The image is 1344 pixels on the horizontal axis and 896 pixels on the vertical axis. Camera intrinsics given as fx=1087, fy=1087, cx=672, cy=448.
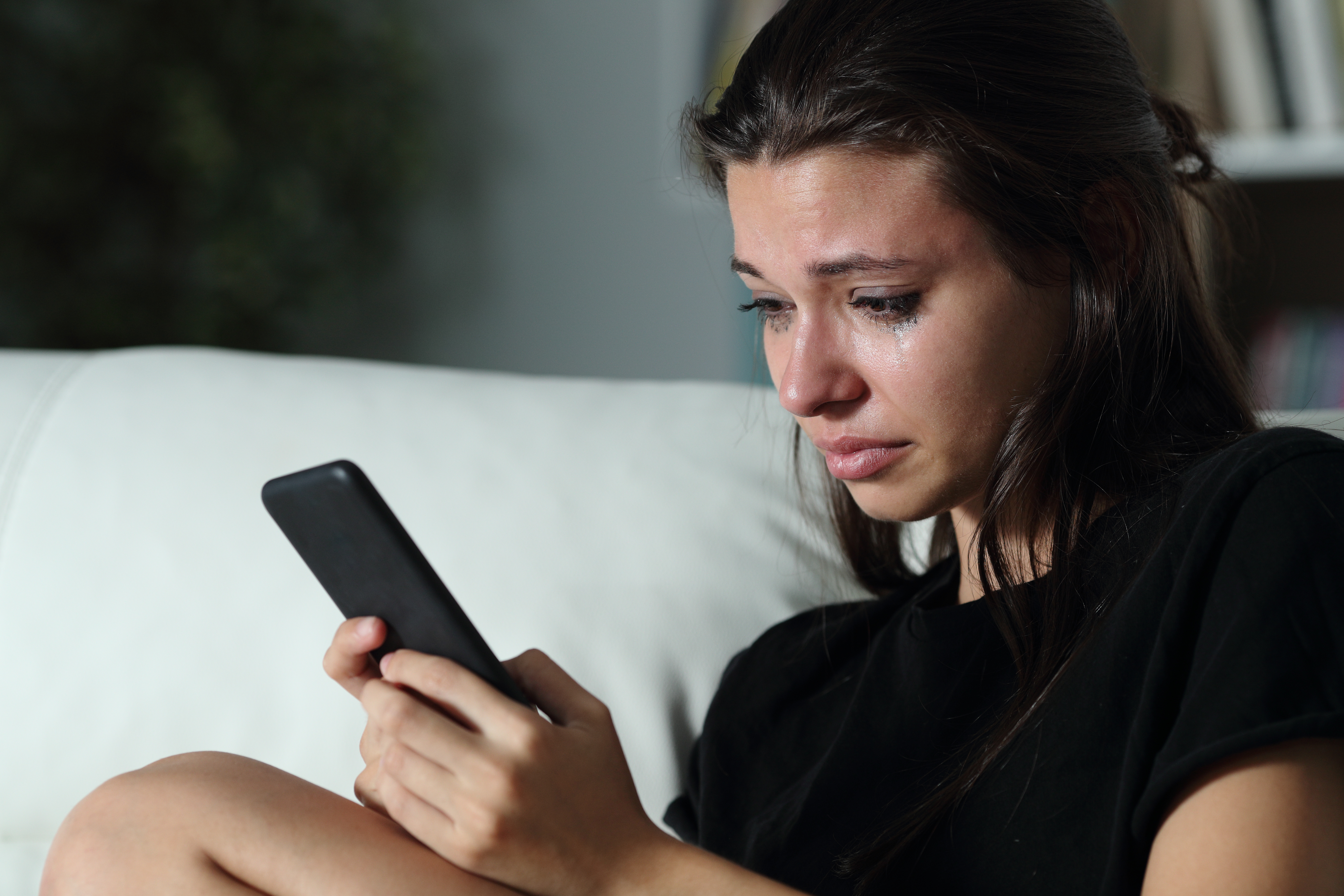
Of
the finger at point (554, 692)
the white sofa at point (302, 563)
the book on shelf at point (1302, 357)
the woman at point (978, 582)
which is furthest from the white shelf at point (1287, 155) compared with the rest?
the finger at point (554, 692)

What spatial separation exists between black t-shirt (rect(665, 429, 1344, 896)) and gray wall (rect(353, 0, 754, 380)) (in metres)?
1.66

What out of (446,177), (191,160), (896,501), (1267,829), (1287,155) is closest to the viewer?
(1267,829)

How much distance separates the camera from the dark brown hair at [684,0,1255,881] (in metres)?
0.67

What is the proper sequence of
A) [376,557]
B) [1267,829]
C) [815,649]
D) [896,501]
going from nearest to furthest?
1. [1267,829]
2. [376,557]
3. [896,501]
4. [815,649]

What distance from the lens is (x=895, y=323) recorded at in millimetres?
675

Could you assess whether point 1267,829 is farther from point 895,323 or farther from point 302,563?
point 302,563

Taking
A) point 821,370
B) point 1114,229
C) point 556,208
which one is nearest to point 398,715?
point 821,370

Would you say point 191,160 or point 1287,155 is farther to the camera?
point 191,160

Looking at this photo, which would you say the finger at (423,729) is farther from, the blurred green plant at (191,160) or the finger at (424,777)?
the blurred green plant at (191,160)

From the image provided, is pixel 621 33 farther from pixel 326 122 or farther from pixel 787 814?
pixel 787 814

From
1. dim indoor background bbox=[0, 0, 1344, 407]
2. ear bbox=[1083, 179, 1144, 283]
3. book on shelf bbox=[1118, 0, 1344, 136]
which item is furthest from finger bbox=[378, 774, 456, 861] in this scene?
book on shelf bbox=[1118, 0, 1344, 136]

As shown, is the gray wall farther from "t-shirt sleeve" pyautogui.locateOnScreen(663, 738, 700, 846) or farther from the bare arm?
the bare arm

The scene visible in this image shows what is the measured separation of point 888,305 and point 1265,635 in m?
0.28

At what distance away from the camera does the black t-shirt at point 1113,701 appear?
1.72 ft
